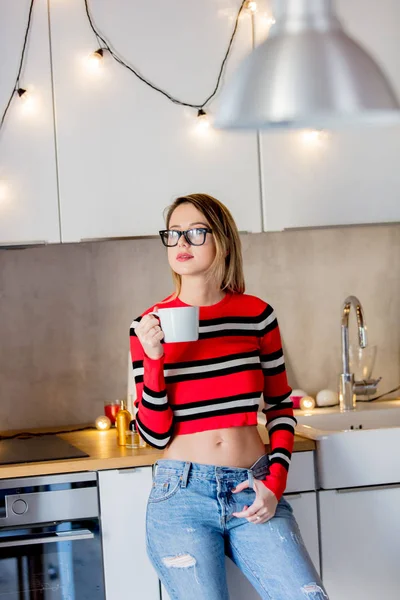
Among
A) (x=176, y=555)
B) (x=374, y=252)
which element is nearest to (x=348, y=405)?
(x=374, y=252)

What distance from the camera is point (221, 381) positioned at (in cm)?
224

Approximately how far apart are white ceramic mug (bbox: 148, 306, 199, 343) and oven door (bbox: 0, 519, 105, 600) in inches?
27.0

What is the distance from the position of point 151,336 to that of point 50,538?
0.68 metres

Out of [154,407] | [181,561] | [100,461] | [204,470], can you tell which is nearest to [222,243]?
[154,407]

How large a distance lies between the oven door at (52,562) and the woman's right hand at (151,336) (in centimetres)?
59

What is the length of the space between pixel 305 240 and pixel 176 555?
1.43 meters

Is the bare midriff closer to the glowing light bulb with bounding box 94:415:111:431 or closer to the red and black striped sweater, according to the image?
the red and black striped sweater

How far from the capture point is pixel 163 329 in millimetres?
2047

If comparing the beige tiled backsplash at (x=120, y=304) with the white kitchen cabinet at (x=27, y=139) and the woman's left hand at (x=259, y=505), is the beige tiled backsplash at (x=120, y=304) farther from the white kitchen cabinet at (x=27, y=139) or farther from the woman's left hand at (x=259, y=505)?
the woman's left hand at (x=259, y=505)

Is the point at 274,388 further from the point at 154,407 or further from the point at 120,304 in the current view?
the point at 120,304

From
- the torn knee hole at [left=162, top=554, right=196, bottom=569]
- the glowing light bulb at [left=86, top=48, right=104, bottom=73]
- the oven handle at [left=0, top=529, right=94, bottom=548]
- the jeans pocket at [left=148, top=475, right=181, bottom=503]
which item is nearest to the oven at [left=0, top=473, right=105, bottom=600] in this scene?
the oven handle at [left=0, top=529, right=94, bottom=548]

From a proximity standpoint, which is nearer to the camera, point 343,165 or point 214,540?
point 214,540

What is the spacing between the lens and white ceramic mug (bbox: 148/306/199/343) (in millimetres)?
2012

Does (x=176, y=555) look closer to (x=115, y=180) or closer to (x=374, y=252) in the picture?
(x=115, y=180)
